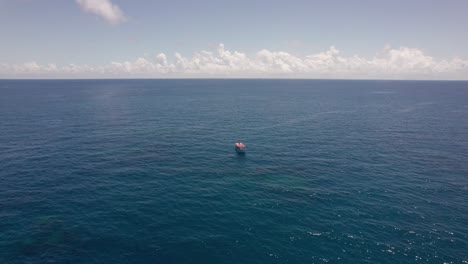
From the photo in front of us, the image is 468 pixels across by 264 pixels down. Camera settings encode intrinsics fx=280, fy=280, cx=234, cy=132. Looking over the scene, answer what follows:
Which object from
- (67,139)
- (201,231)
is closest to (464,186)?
(201,231)

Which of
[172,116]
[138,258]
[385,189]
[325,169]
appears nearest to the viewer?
[138,258]

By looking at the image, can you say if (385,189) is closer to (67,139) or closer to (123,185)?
(123,185)

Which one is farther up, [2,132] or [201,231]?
[2,132]

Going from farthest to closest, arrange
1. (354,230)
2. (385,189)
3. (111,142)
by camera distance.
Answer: (111,142) → (385,189) → (354,230)

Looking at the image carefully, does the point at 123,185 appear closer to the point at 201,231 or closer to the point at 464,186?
the point at 201,231

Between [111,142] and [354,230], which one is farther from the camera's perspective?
[111,142]

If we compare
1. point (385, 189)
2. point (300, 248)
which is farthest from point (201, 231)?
point (385, 189)
